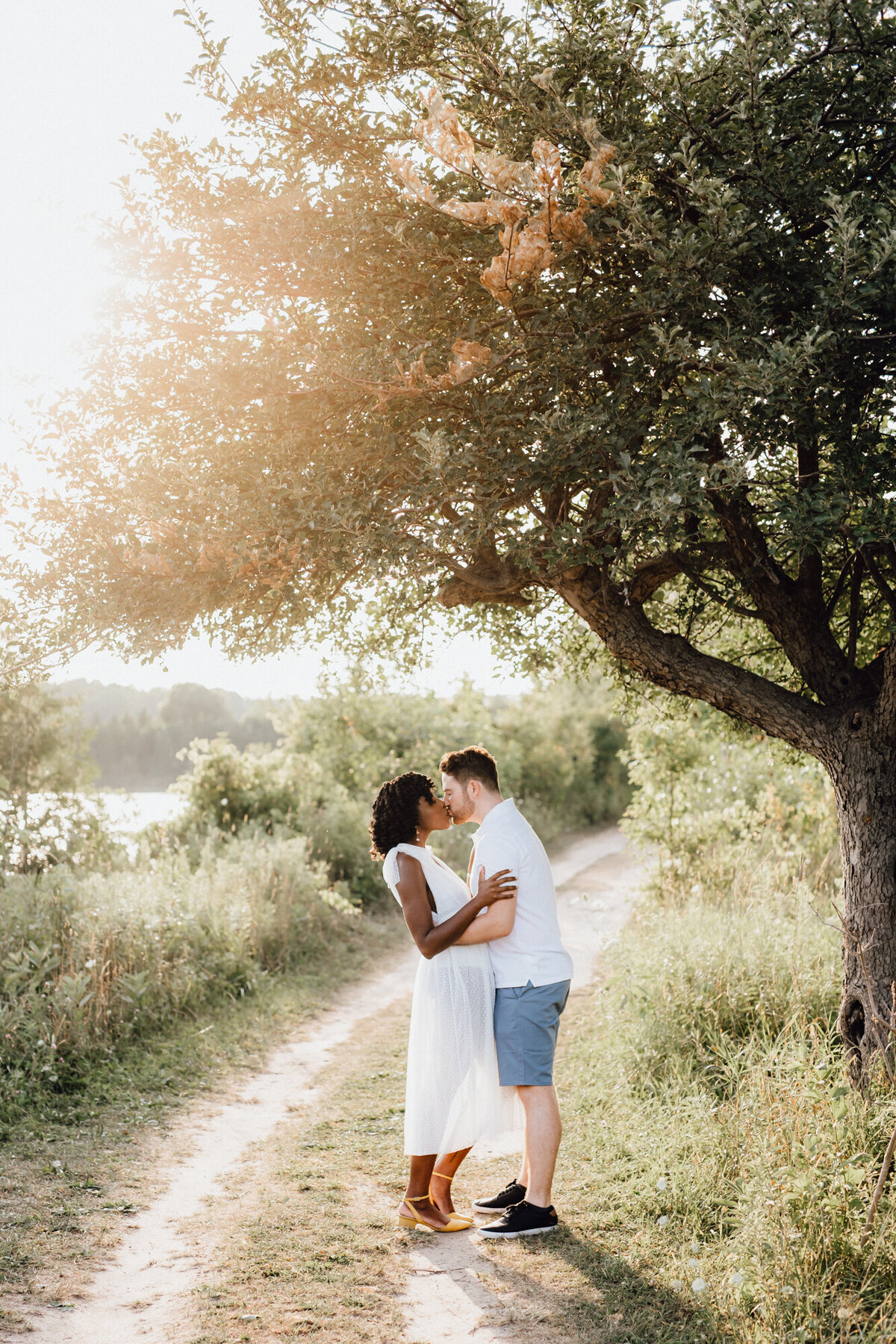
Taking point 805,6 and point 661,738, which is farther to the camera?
point 661,738

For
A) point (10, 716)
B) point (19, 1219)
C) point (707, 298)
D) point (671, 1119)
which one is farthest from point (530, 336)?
point (10, 716)

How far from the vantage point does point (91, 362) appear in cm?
454

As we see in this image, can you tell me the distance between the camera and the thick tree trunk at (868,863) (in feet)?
15.6

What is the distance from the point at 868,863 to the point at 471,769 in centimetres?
213

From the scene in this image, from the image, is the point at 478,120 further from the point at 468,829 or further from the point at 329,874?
the point at 468,829

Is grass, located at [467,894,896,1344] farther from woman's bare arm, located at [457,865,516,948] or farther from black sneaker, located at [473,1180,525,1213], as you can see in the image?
woman's bare arm, located at [457,865,516,948]

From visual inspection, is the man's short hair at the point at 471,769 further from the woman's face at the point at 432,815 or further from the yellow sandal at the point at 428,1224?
the yellow sandal at the point at 428,1224

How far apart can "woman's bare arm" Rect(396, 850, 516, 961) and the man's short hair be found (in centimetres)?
50

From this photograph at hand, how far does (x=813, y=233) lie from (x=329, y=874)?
10024 mm

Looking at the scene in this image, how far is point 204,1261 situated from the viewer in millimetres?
4082

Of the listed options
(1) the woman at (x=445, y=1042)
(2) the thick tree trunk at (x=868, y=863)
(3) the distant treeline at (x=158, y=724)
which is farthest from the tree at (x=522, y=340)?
(3) the distant treeline at (x=158, y=724)

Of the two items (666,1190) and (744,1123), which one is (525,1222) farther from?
(744,1123)

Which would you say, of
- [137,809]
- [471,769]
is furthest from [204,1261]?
[137,809]

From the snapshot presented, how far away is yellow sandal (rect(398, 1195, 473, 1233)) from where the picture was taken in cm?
432
